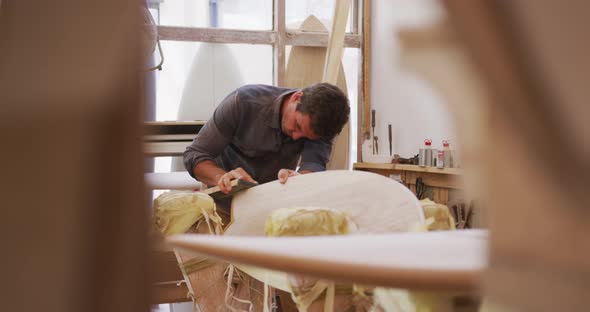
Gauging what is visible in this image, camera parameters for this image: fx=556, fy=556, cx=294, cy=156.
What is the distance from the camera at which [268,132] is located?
271 cm

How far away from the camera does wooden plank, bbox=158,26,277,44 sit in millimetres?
4855

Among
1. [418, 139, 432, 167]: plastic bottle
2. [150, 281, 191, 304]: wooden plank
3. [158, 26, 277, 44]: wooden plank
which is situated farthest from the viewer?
[158, 26, 277, 44]: wooden plank

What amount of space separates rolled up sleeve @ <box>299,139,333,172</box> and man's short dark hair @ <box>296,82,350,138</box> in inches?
7.9

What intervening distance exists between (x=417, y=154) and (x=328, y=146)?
74.3 inches

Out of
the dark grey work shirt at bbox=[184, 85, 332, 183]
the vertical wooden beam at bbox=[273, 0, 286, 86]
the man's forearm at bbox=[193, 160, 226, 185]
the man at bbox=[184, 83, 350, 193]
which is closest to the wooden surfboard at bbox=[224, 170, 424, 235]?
the man's forearm at bbox=[193, 160, 226, 185]

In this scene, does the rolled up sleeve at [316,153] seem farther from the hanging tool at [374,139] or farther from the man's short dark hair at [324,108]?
the hanging tool at [374,139]

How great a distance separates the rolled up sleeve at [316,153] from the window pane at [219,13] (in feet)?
8.63

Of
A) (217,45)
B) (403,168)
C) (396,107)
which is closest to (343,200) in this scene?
(403,168)

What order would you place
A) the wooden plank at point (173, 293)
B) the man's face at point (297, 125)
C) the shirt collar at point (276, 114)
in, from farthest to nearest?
the shirt collar at point (276, 114), the man's face at point (297, 125), the wooden plank at point (173, 293)

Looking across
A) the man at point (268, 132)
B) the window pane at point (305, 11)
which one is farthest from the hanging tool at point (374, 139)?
the man at point (268, 132)

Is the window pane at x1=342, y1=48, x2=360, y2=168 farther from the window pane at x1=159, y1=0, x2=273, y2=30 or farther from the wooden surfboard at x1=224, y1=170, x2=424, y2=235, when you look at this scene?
the wooden surfboard at x1=224, y1=170, x2=424, y2=235

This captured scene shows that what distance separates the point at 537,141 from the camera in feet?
1.11

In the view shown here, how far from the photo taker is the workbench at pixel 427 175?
3.96 metres

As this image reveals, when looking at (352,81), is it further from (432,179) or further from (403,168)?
(432,179)
